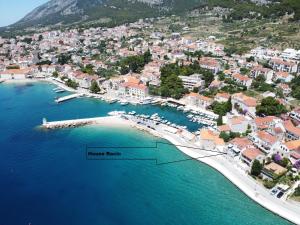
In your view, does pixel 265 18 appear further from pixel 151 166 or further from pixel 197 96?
pixel 151 166

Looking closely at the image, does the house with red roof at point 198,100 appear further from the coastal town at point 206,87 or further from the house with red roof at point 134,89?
the house with red roof at point 134,89

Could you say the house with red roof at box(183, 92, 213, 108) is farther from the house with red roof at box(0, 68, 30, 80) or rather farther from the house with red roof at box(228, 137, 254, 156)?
the house with red roof at box(0, 68, 30, 80)

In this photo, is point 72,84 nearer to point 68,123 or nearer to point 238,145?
point 68,123

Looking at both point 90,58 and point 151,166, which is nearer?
point 151,166

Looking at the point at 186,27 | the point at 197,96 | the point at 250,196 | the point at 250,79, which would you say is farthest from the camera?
the point at 186,27

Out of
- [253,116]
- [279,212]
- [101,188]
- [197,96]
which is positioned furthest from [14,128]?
[279,212]

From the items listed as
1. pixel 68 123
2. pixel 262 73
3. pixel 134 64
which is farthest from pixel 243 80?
pixel 68 123
